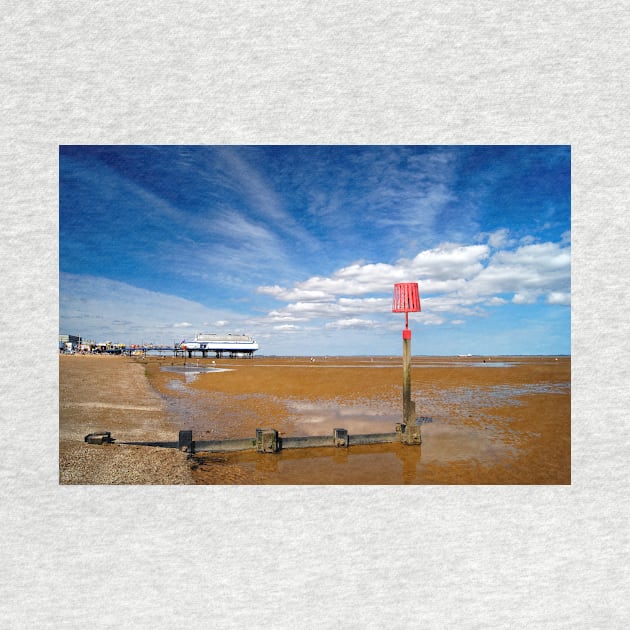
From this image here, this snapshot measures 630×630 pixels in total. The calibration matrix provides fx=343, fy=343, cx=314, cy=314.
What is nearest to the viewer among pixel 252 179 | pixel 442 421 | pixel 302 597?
pixel 302 597

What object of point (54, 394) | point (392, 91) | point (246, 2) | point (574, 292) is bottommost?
point (54, 394)

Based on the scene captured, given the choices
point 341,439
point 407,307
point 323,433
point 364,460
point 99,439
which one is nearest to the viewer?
point 99,439

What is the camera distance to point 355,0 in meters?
3.25

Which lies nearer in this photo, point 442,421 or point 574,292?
point 574,292

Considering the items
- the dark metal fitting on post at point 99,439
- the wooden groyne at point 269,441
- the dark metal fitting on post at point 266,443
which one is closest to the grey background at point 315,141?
the dark metal fitting on post at point 99,439

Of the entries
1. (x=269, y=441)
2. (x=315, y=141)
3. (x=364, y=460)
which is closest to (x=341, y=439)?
(x=364, y=460)

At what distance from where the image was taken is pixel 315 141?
136 inches

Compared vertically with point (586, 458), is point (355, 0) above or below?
above

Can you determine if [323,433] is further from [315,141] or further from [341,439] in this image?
[315,141]

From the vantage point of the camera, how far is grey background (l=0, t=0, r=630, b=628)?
2906mm

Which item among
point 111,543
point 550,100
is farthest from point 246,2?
point 111,543

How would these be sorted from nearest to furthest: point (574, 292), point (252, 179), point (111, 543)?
point (111, 543) < point (574, 292) < point (252, 179)

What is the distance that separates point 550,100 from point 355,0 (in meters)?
2.12

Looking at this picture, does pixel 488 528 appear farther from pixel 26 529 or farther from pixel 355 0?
pixel 355 0
